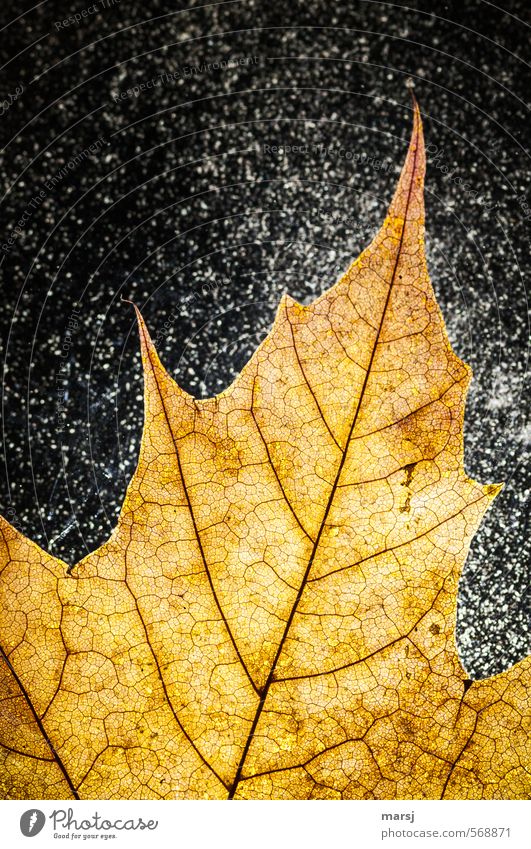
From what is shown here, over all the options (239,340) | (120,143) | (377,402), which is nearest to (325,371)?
(377,402)

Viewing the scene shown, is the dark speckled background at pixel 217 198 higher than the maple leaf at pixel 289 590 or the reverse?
higher

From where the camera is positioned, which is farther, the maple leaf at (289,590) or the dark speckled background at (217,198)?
the dark speckled background at (217,198)

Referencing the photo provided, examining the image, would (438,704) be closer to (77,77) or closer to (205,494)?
(205,494)

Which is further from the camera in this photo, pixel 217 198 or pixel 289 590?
pixel 217 198

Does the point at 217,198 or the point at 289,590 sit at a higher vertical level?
the point at 217,198
